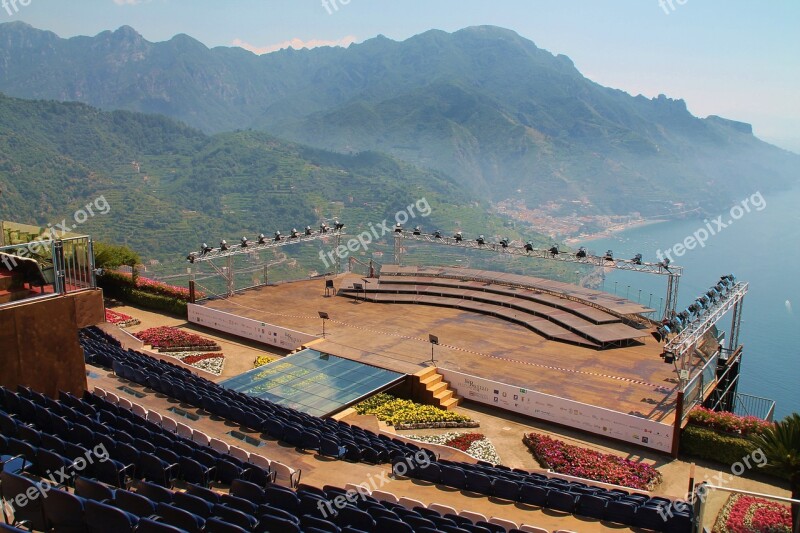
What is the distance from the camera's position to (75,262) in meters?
12.9

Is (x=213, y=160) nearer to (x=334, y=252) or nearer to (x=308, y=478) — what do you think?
(x=334, y=252)

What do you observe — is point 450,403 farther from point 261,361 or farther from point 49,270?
point 49,270

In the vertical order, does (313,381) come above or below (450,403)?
above

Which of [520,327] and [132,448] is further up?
[132,448]

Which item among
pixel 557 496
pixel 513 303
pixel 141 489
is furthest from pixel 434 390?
pixel 141 489

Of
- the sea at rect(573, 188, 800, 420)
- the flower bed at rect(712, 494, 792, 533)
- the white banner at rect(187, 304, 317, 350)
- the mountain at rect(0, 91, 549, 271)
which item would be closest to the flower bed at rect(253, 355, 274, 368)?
the white banner at rect(187, 304, 317, 350)

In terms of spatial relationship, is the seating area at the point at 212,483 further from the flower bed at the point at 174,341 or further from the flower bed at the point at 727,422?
the flower bed at the point at 174,341

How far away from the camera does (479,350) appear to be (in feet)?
87.1

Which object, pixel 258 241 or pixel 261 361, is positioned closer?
pixel 261 361

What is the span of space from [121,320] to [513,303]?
21735mm

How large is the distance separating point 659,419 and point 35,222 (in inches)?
4908

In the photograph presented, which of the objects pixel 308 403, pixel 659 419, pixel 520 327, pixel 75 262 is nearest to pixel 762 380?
pixel 520 327

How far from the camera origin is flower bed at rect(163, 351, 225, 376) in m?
25.5

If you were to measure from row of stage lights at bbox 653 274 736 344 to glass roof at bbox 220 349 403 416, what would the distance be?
1108cm
